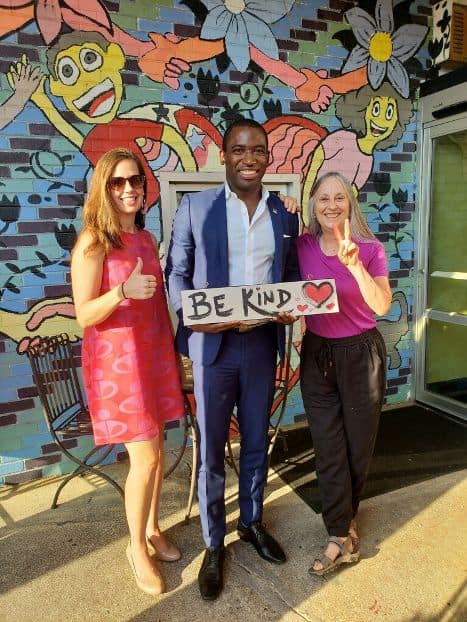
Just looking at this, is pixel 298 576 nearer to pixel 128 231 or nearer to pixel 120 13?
pixel 128 231

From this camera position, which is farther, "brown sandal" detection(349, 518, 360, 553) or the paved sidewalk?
"brown sandal" detection(349, 518, 360, 553)

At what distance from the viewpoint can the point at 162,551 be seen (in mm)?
2613

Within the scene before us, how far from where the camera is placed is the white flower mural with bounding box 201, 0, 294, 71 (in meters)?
3.55

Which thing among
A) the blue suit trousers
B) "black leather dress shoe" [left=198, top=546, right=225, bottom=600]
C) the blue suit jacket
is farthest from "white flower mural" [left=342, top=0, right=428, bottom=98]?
"black leather dress shoe" [left=198, top=546, right=225, bottom=600]

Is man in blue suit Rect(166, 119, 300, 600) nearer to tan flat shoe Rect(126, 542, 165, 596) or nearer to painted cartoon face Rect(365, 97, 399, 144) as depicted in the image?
tan flat shoe Rect(126, 542, 165, 596)

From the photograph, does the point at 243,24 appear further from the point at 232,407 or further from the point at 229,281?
the point at 232,407

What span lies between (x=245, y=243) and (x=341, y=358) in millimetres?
721

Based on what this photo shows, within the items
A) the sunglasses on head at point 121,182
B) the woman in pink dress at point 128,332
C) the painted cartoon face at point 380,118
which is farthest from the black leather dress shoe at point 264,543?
the painted cartoon face at point 380,118

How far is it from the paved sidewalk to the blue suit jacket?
1.15 meters

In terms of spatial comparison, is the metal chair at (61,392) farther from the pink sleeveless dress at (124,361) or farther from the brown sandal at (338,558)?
the brown sandal at (338,558)

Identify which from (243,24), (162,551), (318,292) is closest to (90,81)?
(243,24)

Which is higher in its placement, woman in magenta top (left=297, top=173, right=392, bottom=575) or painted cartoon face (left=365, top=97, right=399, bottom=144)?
painted cartoon face (left=365, top=97, right=399, bottom=144)

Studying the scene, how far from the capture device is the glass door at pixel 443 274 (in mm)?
4379

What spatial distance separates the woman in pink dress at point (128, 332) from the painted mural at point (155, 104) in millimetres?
1190
